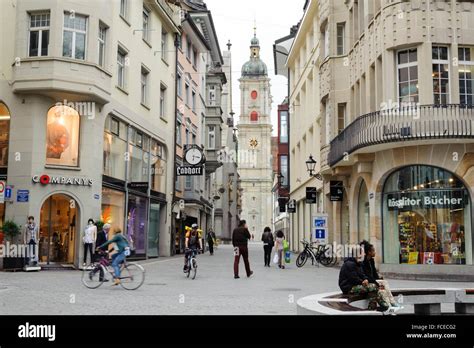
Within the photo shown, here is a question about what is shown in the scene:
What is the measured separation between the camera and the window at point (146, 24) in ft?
102

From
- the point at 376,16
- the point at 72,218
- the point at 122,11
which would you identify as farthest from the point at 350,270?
the point at 122,11

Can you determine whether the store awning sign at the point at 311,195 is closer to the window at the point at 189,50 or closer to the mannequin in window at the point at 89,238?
the mannequin in window at the point at 89,238

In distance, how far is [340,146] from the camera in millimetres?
24422

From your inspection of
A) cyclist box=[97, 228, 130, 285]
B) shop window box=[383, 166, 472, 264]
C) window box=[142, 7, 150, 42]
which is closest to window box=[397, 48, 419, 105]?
shop window box=[383, 166, 472, 264]

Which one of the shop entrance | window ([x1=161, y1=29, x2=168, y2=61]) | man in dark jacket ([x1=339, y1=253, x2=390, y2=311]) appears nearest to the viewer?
man in dark jacket ([x1=339, y1=253, x2=390, y2=311])

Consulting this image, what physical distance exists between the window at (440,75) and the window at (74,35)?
13.4 metres

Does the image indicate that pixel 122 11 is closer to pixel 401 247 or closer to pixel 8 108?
pixel 8 108

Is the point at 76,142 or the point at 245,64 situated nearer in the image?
the point at 76,142

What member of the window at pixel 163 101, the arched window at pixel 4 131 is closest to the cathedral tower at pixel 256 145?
the window at pixel 163 101

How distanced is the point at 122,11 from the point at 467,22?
15633mm

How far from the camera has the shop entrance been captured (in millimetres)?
23125

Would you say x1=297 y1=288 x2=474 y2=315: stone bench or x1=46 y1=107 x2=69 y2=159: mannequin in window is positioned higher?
x1=46 y1=107 x2=69 y2=159: mannequin in window

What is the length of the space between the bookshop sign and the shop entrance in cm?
1263

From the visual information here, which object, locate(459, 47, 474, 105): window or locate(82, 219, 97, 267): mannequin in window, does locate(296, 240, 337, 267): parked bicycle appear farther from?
locate(459, 47, 474, 105): window
